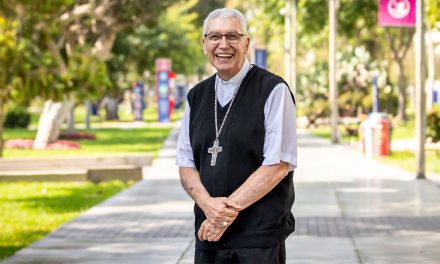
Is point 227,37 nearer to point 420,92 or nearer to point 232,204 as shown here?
point 232,204

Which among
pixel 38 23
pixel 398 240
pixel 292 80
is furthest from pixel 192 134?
pixel 292 80

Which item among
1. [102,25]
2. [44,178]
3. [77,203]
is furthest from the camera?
[102,25]

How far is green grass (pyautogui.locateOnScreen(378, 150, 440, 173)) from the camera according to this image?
25672 millimetres

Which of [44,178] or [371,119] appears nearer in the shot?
[44,178]

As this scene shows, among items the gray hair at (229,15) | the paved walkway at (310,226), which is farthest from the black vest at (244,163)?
the paved walkway at (310,226)

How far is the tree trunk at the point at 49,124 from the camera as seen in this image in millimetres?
37812

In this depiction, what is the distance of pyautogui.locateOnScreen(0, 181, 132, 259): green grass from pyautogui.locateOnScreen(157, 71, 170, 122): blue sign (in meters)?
41.6

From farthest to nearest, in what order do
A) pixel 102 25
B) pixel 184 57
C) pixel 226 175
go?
pixel 184 57 < pixel 102 25 < pixel 226 175

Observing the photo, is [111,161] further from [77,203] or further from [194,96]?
[194,96]

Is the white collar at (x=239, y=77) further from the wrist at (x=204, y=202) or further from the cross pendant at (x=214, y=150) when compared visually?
the wrist at (x=204, y=202)

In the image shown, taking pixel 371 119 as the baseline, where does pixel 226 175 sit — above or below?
above

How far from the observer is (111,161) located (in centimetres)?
2403

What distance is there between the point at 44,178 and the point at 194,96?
16648 millimetres

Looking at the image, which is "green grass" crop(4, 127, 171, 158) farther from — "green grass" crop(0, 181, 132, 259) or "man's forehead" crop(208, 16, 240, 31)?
"man's forehead" crop(208, 16, 240, 31)
